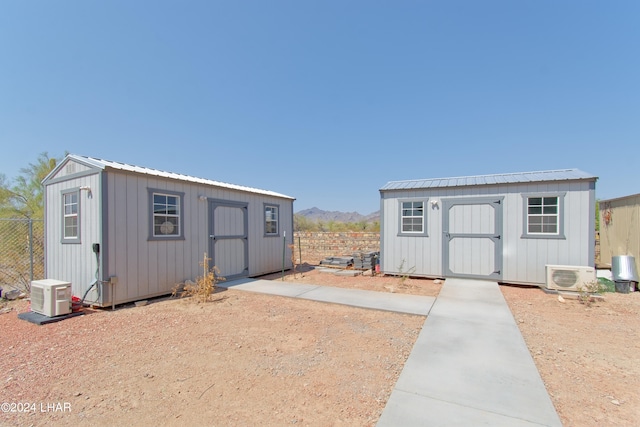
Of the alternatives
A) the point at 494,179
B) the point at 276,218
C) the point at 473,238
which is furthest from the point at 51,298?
the point at 494,179

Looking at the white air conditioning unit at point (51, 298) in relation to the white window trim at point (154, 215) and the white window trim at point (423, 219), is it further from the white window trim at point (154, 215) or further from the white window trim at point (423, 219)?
the white window trim at point (423, 219)

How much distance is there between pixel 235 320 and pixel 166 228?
10.2ft

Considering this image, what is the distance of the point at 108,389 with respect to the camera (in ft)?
8.96

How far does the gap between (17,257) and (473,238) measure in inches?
492

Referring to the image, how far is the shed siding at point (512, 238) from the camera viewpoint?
6.90 metres

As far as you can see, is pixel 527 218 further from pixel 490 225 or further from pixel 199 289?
pixel 199 289

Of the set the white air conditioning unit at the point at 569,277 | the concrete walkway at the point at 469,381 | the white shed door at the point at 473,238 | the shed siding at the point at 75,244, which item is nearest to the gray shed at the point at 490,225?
the white shed door at the point at 473,238

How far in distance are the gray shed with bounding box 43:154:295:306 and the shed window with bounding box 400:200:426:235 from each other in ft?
16.9

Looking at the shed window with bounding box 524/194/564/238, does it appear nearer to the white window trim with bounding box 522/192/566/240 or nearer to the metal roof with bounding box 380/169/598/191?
the white window trim with bounding box 522/192/566/240

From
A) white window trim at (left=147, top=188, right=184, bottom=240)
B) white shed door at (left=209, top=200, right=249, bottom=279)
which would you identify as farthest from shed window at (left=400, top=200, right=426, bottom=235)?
white window trim at (left=147, top=188, right=184, bottom=240)

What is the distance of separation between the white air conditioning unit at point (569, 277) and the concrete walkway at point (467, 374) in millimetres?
2385

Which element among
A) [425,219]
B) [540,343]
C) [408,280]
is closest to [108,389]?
[540,343]

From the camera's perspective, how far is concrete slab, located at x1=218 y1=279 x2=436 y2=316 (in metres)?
5.22

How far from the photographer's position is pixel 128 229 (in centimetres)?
577
